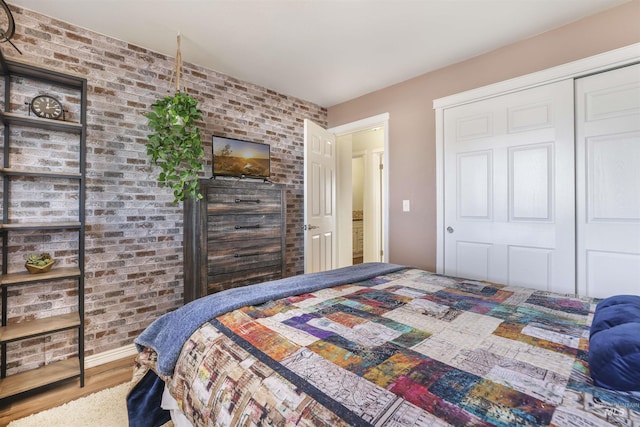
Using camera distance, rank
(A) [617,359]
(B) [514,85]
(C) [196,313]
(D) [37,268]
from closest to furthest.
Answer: (A) [617,359]
(C) [196,313]
(D) [37,268]
(B) [514,85]

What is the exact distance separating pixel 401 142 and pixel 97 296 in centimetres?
316

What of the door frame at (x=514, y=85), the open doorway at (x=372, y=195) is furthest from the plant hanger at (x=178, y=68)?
the open doorway at (x=372, y=195)

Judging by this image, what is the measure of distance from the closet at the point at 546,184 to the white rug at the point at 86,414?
277 cm

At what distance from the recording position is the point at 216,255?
2.46 meters

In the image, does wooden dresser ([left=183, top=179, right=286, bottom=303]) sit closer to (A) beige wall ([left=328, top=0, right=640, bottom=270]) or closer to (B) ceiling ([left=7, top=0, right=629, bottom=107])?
(B) ceiling ([left=7, top=0, right=629, bottom=107])

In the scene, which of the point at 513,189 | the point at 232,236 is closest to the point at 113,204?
the point at 232,236

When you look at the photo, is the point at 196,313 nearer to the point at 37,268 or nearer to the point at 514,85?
the point at 37,268

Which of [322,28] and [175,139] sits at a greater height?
[322,28]

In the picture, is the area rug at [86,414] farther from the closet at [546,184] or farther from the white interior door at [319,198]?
the closet at [546,184]

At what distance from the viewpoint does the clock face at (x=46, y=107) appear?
204 cm

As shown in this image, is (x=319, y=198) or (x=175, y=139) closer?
(x=175, y=139)

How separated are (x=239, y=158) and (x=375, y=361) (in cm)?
248

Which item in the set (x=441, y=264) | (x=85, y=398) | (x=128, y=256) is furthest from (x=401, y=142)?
(x=85, y=398)

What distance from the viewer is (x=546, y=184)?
7.79 feet
